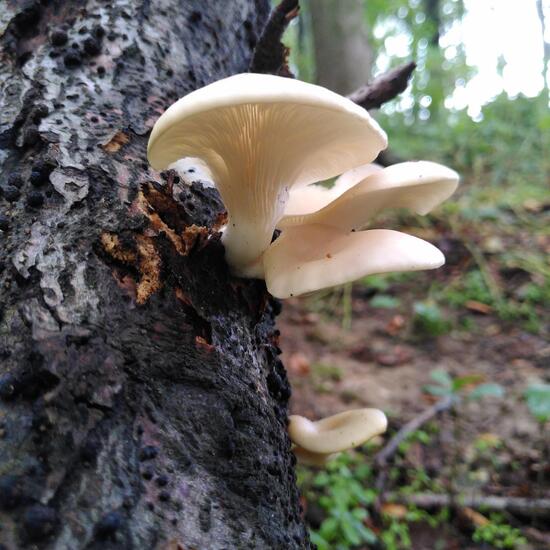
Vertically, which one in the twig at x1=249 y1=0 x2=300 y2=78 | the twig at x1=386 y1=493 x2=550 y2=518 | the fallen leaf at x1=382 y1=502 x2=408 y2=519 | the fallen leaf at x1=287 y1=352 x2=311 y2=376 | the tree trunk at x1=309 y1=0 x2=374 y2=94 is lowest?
the fallen leaf at x1=382 y1=502 x2=408 y2=519

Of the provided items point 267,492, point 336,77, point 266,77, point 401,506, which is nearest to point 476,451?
point 401,506

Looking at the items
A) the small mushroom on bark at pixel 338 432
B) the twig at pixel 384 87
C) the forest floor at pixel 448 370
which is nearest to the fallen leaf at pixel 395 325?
the forest floor at pixel 448 370

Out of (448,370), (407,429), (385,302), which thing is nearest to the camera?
(407,429)

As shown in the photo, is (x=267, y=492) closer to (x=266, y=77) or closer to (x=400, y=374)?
(x=266, y=77)

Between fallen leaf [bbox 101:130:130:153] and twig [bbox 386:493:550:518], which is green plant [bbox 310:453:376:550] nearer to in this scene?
twig [bbox 386:493:550:518]

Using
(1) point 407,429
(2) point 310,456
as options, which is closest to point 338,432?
(2) point 310,456

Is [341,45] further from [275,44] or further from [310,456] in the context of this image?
[310,456]

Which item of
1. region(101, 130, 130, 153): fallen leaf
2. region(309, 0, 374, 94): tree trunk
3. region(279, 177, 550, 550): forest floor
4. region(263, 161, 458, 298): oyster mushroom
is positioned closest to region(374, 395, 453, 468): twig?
region(279, 177, 550, 550): forest floor
